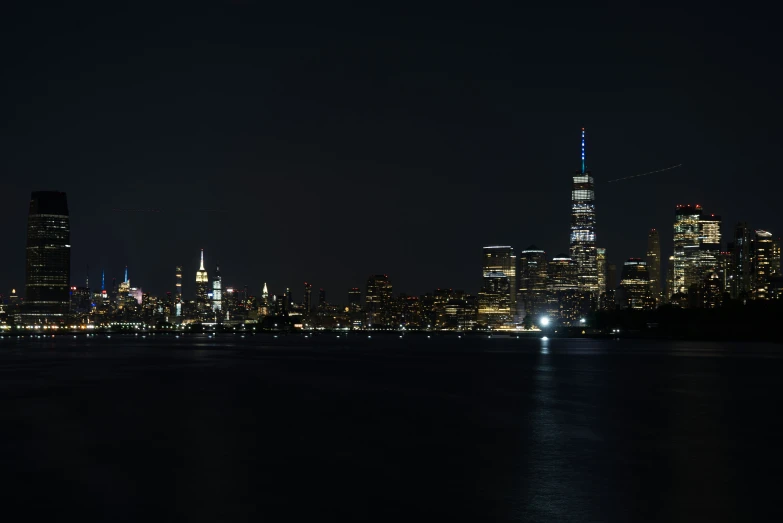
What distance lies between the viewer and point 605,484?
23984mm

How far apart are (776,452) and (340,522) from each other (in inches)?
724

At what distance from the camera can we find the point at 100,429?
118 feet

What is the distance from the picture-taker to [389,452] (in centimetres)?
2998

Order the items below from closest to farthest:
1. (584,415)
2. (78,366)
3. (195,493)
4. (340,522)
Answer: (340,522) → (195,493) → (584,415) → (78,366)

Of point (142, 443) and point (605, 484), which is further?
point (142, 443)

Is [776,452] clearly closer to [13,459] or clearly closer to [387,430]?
[387,430]

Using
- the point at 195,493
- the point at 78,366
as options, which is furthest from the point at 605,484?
the point at 78,366

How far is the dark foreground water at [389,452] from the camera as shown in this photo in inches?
828

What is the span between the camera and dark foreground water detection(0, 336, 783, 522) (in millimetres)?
21031

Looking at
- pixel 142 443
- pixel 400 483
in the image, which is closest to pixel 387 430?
pixel 142 443

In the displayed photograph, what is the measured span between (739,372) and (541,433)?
50131 millimetres

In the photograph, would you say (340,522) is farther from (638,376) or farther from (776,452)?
(638,376)

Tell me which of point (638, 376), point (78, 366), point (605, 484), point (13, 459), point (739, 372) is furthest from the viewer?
point (78, 366)

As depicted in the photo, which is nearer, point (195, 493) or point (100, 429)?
point (195, 493)
